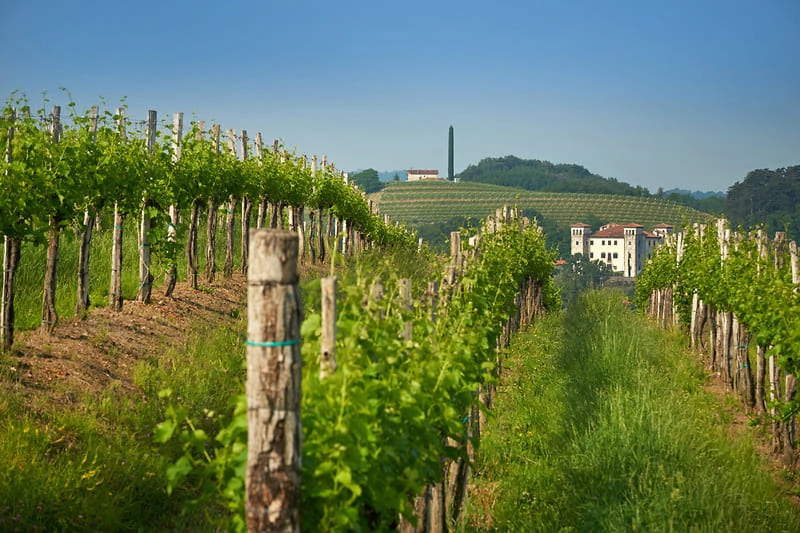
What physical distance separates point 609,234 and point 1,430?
131893 millimetres

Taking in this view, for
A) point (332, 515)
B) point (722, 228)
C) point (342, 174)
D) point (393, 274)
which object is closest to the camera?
point (332, 515)

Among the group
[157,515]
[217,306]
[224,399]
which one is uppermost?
[217,306]

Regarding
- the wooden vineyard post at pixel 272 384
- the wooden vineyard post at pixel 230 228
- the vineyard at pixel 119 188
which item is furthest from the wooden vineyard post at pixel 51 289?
the wooden vineyard post at pixel 272 384

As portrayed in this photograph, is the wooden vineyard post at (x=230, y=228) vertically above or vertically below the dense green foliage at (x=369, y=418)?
above

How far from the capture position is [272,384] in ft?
10.3

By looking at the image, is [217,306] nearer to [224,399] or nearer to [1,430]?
[224,399]

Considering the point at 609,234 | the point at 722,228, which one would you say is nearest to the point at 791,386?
the point at 722,228

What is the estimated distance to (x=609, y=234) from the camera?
133 m

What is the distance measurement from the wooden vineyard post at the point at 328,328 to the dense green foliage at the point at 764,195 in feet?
396

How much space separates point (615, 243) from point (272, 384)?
13598cm

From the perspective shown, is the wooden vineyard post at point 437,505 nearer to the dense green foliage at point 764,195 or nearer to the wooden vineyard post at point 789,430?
the wooden vineyard post at point 789,430

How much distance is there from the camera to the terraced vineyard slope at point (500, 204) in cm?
11588

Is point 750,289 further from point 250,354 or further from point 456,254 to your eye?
point 250,354

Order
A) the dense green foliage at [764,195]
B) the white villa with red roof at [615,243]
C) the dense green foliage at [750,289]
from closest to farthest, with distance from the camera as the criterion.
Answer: the dense green foliage at [750,289]
the dense green foliage at [764,195]
the white villa with red roof at [615,243]
